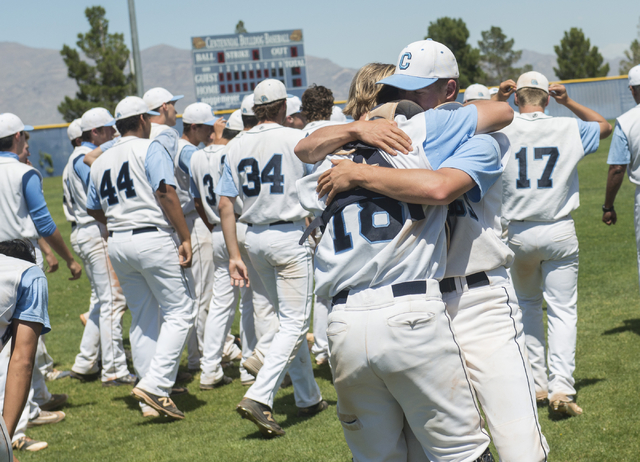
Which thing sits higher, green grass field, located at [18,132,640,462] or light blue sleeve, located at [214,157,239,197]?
light blue sleeve, located at [214,157,239,197]

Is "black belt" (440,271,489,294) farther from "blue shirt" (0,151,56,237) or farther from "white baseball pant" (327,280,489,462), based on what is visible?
"blue shirt" (0,151,56,237)

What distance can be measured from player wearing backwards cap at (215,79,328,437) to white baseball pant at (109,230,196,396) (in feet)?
2.20

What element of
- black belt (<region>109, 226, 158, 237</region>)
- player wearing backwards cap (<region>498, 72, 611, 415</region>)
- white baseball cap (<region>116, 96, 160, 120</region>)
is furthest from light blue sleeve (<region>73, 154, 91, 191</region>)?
player wearing backwards cap (<region>498, 72, 611, 415</region>)

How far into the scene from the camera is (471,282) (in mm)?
2875

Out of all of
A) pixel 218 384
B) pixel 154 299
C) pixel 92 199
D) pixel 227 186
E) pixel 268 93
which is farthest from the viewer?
pixel 218 384

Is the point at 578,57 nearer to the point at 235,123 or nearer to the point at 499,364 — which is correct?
the point at 235,123

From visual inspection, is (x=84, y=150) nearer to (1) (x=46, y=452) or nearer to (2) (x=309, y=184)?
(1) (x=46, y=452)

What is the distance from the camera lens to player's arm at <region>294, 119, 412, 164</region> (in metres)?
2.63

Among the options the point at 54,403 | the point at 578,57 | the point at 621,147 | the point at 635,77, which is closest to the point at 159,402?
the point at 54,403

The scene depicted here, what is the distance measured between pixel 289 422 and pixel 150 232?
6.55 ft

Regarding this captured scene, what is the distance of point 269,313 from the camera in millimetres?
5992

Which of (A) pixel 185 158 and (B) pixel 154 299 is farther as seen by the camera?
(A) pixel 185 158

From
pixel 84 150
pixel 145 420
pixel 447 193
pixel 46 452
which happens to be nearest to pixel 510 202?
pixel 447 193

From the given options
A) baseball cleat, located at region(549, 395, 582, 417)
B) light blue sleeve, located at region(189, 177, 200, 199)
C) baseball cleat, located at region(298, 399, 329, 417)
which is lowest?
baseball cleat, located at region(298, 399, 329, 417)
